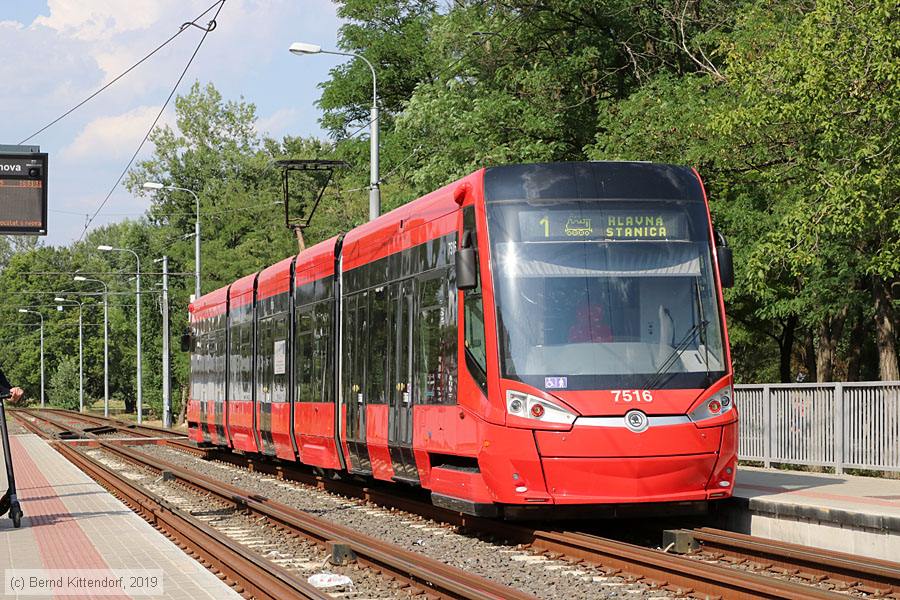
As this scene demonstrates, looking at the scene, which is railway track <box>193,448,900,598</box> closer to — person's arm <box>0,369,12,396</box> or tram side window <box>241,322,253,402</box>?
person's arm <box>0,369,12,396</box>

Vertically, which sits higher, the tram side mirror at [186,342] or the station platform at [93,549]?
the tram side mirror at [186,342]

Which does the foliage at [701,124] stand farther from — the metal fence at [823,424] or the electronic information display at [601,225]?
the electronic information display at [601,225]

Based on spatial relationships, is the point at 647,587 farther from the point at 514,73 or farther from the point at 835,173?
the point at 514,73

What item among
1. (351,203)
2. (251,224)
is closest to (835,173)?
(351,203)

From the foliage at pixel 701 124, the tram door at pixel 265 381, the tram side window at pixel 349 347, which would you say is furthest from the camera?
the tram door at pixel 265 381

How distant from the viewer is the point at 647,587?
10.2 m

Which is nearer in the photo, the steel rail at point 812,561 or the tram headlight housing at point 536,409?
the steel rail at point 812,561

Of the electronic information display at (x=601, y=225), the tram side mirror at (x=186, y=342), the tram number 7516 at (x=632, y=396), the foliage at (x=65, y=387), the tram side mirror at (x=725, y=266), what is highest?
the electronic information display at (x=601, y=225)

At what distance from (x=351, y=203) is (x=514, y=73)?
23.7m

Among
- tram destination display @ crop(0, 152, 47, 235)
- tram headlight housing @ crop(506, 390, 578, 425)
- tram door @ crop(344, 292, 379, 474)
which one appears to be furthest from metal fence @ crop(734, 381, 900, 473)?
tram destination display @ crop(0, 152, 47, 235)

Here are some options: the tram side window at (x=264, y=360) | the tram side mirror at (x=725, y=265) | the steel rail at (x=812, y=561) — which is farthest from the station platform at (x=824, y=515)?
the tram side window at (x=264, y=360)

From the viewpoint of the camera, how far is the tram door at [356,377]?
55.5ft

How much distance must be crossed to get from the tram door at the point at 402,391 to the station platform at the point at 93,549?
9.41 feet

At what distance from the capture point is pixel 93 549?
40.1ft
